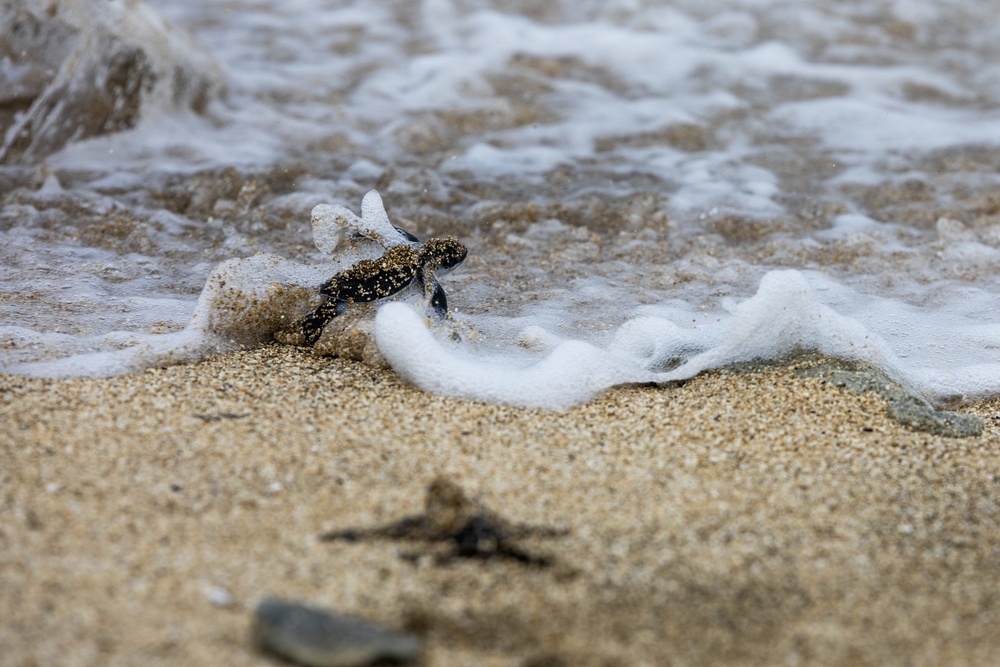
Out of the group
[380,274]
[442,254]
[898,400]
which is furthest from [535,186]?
[898,400]

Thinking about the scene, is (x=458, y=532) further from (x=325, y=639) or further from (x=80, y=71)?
(x=80, y=71)

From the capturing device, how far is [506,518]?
1.62 m

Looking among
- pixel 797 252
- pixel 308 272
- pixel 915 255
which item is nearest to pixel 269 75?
pixel 308 272

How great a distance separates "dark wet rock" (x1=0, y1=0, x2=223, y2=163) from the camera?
3.67 m

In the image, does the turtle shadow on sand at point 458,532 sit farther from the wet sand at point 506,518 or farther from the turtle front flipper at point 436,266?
the turtle front flipper at point 436,266

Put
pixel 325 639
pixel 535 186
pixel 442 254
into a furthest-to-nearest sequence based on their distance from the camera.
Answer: pixel 535 186
pixel 442 254
pixel 325 639

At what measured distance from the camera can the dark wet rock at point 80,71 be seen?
3.67 meters

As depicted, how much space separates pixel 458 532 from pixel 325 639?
0.34m

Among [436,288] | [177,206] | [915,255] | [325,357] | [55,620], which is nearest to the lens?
[55,620]

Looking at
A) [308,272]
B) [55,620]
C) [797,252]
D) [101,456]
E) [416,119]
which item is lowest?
[55,620]

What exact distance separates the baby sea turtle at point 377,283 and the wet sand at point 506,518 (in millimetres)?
222

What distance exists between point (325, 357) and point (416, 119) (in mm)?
2374

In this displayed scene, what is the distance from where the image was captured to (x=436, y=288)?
8.05ft

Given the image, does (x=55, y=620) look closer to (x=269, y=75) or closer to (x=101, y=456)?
(x=101, y=456)
